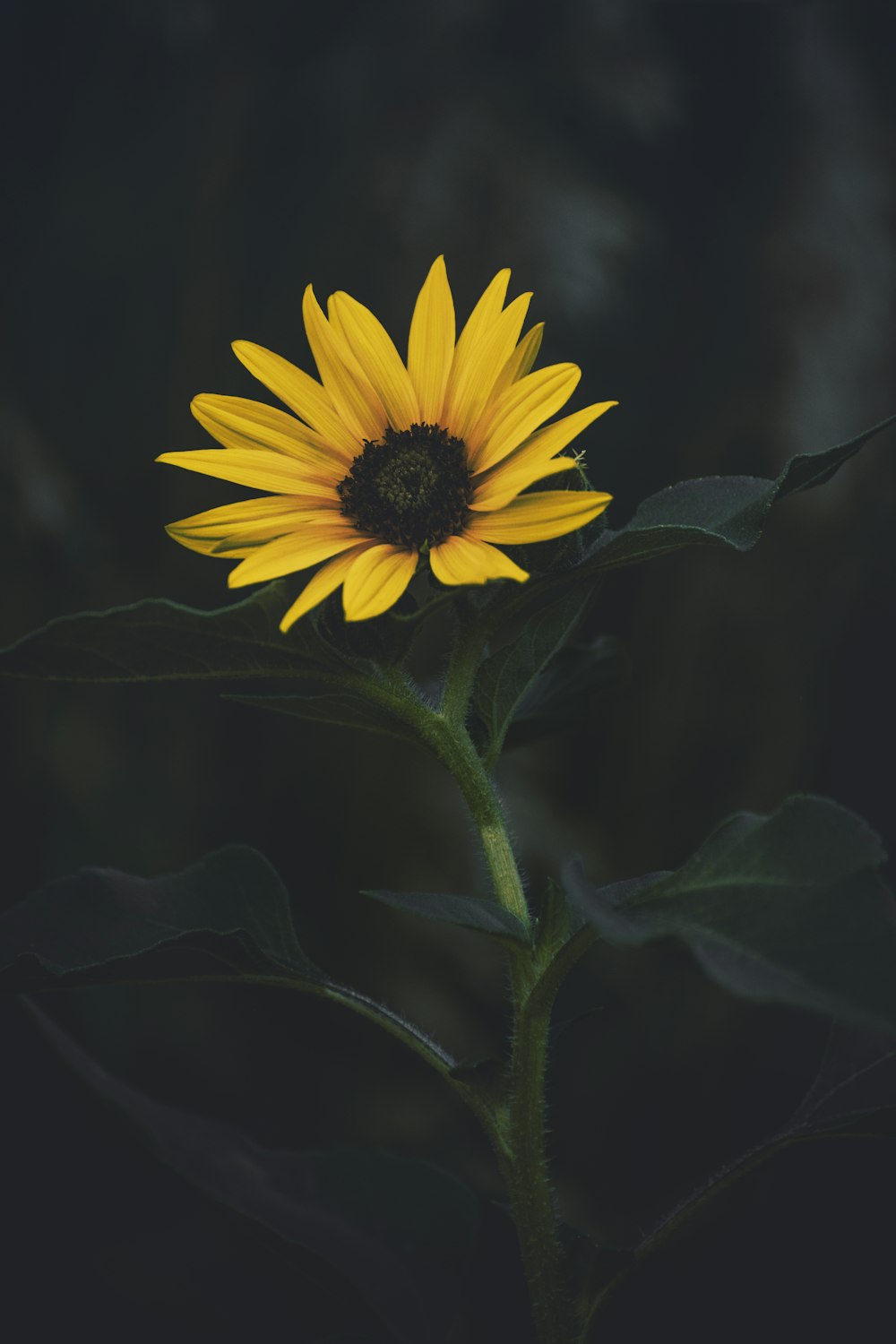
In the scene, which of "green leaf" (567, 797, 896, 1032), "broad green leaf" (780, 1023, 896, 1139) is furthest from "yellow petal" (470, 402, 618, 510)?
"broad green leaf" (780, 1023, 896, 1139)

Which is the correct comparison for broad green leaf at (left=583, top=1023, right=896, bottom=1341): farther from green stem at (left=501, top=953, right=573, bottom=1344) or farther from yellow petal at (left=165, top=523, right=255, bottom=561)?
yellow petal at (left=165, top=523, right=255, bottom=561)

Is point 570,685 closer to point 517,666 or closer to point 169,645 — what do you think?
point 517,666

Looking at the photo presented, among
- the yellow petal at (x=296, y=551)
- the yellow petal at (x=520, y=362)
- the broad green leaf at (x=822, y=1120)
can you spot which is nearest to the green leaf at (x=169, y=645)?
the yellow petal at (x=296, y=551)

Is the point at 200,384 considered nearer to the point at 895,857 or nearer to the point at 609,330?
the point at 609,330

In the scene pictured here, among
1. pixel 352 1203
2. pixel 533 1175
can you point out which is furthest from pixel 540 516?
pixel 352 1203

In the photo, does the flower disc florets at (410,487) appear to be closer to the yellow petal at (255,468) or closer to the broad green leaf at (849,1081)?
the yellow petal at (255,468)
